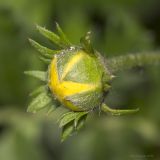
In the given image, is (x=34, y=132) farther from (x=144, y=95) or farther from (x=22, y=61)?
(x=144, y=95)

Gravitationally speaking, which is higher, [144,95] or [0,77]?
[0,77]

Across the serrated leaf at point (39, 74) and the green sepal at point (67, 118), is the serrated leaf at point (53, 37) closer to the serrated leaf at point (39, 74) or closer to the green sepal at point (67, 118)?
the serrated leaf at point (39, 74)

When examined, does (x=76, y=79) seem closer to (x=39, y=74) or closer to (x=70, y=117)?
(x=70, y=117)

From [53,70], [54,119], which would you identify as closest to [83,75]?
[53,70]

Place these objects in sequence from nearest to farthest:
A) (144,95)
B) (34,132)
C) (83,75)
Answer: (83,75) → (34,132) → (144,95)

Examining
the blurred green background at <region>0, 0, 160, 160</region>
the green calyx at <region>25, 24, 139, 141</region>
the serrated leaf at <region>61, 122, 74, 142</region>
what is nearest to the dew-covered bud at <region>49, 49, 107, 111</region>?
the green calyx at <region>25, 24, 139, 141</region>

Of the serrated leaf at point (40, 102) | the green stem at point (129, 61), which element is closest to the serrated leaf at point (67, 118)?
the serrated leaf at point (40, 102)

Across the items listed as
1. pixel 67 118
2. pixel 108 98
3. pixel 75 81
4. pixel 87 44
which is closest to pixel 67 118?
pixel 67 118

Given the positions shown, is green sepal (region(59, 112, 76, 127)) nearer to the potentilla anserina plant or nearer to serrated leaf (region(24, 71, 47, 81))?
the potentilla anserina plant
